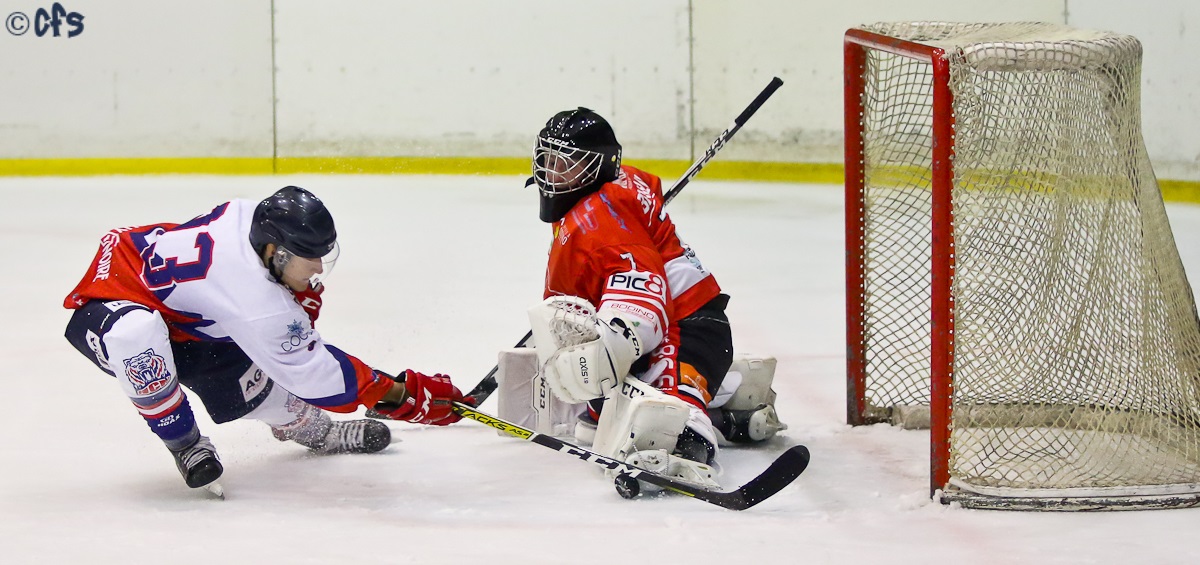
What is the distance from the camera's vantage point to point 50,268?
→ 5184 mm

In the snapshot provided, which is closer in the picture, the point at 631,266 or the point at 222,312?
the point at 222,312

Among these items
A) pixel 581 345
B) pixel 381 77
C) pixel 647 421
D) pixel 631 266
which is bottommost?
pixel 647 421

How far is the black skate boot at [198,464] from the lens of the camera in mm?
2371

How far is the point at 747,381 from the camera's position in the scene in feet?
9.34

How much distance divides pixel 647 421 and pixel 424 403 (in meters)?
0.41

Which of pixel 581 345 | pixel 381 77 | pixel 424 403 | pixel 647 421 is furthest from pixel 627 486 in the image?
pixel 381 77

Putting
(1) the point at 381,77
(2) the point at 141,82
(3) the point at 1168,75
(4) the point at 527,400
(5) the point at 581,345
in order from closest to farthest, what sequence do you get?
1. (5) the point at 581,345
2. (4) the point at 527,400
3. (3) the point at 1168,75
4. (2) the point at 141,82
5. (1) the point at 381,77

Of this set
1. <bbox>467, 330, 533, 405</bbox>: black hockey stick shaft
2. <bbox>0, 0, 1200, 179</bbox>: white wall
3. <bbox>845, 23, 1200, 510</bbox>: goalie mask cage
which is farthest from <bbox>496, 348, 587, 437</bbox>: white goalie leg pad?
<bbox>0, 0, 1200, 179</bbox>: white wall

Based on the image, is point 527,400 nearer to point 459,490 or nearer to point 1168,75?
point 459,490

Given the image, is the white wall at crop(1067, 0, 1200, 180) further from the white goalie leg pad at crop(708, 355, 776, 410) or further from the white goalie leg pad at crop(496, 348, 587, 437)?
the white goalie leg pad at crop(496, 348, 587, 437)

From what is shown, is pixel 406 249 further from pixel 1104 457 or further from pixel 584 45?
pixel 1104 457

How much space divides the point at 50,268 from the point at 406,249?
1.36 meters

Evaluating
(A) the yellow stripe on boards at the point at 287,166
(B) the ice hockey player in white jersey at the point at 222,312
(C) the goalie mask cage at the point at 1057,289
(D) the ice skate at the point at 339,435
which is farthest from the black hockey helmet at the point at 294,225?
(A) the yellow stripe on boards at the point at 287,166

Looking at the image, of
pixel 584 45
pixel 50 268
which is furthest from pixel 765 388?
pixel 584 45
